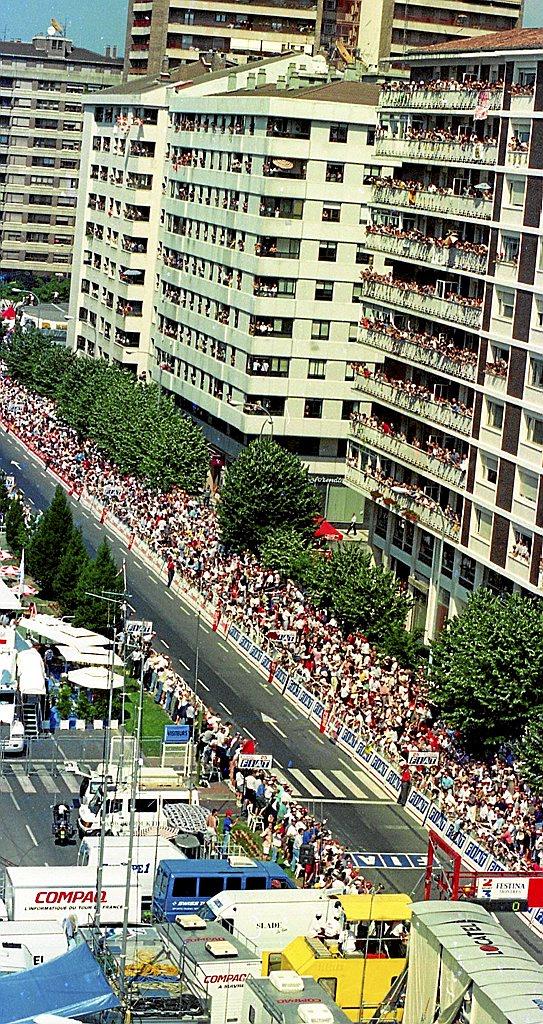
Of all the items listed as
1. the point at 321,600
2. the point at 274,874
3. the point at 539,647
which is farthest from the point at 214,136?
the point at 274,874

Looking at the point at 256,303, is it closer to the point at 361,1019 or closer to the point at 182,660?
the point at 182,660

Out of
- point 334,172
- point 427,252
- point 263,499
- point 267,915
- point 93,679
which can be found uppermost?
point 334,172

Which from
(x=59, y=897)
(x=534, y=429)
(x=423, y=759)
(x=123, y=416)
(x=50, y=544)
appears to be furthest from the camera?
(x=123, y=416)

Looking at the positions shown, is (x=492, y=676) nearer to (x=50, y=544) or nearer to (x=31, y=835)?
(x=31, y=835)

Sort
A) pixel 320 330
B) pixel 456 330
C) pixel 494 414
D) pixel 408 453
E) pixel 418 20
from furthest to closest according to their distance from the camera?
1. pixel 418 20
2. pixel 320 330
3. pixel 408 453
4. pixel 456 330
5. pixel 494 414

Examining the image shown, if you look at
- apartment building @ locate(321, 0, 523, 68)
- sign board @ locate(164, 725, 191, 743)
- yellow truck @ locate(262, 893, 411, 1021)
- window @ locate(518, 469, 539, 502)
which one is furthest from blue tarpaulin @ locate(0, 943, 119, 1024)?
apartment building @ locate(321, 0, 523, 68)

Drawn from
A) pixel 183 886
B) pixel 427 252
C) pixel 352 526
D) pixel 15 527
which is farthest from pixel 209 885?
pixel 352 526

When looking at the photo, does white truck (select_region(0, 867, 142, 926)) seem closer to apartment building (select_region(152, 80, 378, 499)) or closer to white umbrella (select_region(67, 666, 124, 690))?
white umbrella (select_region(67, 666, 124, 690))
